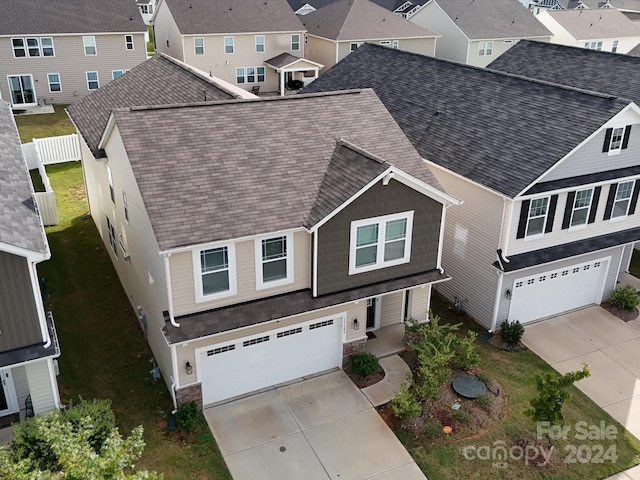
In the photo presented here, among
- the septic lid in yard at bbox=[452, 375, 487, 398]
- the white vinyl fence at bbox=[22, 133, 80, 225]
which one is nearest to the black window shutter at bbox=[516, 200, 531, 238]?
the septic lid in yard at bbox=[452, 375, 487, 398]

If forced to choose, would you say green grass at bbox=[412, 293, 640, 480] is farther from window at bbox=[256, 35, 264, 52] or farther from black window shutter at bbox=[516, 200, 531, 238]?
window at bbox=[256, 35, 264, 52]

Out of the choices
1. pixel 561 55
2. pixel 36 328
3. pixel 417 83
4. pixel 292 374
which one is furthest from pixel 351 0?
pixel 36 328

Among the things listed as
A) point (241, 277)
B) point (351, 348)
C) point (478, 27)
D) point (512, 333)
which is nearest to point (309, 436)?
point (351, 348)

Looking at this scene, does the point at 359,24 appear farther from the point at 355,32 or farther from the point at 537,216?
the point at 537,216

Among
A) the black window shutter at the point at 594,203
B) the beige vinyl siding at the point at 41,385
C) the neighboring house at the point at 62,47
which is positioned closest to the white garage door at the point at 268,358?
the beige vinyl siding at the point at 41,385

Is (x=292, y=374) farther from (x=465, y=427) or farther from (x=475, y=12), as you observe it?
(x=475, y=12)
